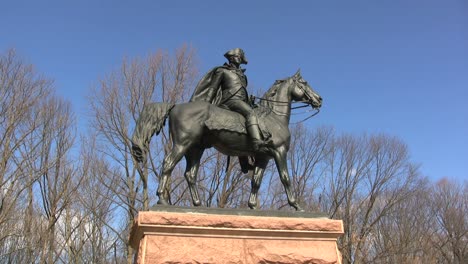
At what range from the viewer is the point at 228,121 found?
6766 millimetres

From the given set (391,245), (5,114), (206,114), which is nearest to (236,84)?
(206,114)

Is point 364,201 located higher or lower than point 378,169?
lower

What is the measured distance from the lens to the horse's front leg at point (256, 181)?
6.91 meters

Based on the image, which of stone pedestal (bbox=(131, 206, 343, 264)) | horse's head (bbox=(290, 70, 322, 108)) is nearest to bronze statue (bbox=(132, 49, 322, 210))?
horse's head (bbox=(290, 70, 322, 108))

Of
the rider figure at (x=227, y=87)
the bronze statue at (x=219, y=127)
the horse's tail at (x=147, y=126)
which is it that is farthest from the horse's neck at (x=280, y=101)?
the horse's tail at (x=147, y=126)

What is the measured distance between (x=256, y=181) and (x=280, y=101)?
1.45m

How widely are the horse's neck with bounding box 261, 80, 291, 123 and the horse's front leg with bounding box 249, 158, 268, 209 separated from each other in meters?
0.84

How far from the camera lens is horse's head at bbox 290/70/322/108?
758 cm

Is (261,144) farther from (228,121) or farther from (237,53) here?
(237,53)

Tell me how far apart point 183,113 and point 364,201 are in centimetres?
2010

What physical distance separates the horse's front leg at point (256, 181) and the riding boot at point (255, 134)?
0.54 metres

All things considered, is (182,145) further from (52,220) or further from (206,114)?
(52,220)

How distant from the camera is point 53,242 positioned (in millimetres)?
19844

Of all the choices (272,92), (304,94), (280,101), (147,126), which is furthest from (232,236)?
(304,94)
